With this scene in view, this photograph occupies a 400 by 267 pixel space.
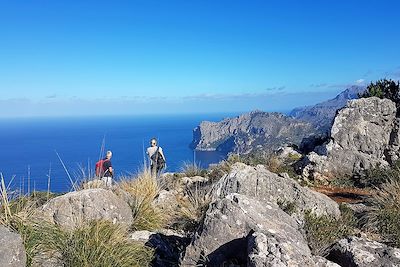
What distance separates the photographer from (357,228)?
7.38m

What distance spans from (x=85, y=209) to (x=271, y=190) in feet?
14.0

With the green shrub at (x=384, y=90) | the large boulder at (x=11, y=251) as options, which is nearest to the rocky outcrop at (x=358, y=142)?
the green shrub at (x=384, y=90)

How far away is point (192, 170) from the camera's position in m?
14.4

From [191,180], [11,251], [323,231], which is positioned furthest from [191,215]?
[191,180]

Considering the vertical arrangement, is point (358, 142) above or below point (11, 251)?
below

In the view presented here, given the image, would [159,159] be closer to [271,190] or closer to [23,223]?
[271,190]

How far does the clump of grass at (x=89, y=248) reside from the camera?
187 inches

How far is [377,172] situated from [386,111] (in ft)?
15.8

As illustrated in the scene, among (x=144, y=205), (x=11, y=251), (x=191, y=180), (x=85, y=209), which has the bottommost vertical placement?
(x=191, y=180)

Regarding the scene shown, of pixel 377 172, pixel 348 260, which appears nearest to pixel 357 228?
pixel 348 260

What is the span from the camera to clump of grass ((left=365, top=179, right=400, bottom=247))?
656cm

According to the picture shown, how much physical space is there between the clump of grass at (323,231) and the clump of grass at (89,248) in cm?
242

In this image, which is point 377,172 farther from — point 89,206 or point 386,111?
point 89,206

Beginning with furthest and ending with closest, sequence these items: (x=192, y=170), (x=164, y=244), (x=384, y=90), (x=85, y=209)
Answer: (x=384, y=90) < (x=192, y=170) < (x=85, y=209) < (x=164, y=244)
